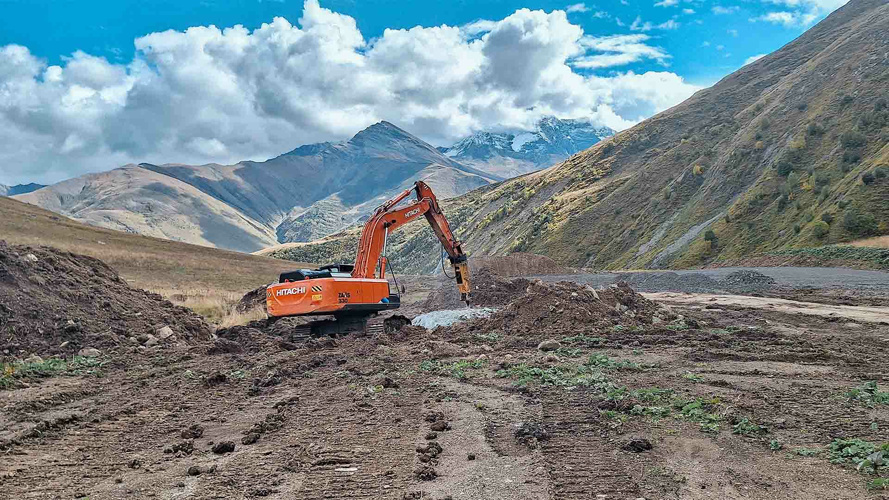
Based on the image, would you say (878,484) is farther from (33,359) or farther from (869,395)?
(33,359)

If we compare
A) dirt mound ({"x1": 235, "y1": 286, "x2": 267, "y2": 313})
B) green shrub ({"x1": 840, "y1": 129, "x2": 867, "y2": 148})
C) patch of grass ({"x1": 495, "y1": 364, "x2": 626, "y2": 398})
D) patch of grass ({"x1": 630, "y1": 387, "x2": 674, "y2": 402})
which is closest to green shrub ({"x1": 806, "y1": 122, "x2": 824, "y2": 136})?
green shrub ({"x1": 840, "y1": 129, "x2": 867, "y2": 148})

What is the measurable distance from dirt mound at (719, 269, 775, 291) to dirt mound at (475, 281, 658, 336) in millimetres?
11641

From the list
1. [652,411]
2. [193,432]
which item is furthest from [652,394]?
[193,432]

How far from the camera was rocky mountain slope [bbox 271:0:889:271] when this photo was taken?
139 feet

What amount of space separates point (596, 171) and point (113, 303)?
79551 millimetres

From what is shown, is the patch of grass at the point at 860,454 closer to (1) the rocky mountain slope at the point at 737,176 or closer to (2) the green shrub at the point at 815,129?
(1) the rocky mountain slope at the point at 737,176

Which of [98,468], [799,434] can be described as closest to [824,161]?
[799,434]

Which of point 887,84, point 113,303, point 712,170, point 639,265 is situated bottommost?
point 639,265

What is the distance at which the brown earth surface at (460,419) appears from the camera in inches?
209

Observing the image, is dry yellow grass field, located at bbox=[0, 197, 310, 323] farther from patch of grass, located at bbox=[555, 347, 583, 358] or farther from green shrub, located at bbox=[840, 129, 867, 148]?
green shrub, located at bbox=[840, 129, 867, 148]

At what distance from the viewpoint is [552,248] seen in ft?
225

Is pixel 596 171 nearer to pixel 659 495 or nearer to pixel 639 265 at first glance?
pixel 639 265

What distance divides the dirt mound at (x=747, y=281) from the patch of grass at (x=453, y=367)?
67.4ft

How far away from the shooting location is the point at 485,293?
76.5ft
